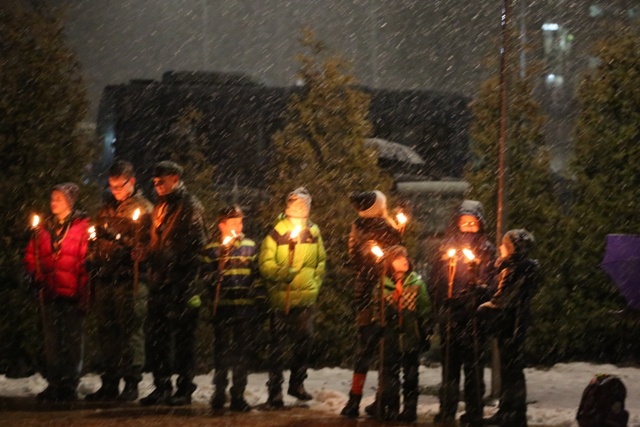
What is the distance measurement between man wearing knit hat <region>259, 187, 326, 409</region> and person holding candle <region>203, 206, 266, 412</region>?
237 mm

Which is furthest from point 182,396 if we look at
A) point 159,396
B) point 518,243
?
point 518,243

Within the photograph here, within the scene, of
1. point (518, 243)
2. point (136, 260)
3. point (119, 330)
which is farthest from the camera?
point (119, 330)

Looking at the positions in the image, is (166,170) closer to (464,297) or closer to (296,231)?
(296,231)

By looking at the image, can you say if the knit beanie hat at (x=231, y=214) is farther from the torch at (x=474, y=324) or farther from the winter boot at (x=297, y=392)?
the torch at (x=474, y=324)

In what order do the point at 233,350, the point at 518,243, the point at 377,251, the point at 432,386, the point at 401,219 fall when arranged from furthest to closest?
the point at 432,386 → the point at 401,219 → the point at 233,350 → the point at 377,251 → the point at 518,243

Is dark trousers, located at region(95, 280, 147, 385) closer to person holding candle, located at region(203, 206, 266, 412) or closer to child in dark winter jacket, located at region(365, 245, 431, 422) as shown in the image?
person holding candle, located at region(203, 206, 266, 412)

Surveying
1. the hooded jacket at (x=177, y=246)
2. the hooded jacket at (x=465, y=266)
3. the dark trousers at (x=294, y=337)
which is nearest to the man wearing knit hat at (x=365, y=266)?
the hooded jacket at (x=465, y=266)

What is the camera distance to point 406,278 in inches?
432

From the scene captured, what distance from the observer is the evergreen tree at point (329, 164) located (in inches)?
577

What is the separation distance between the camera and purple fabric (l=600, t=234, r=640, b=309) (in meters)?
11.6

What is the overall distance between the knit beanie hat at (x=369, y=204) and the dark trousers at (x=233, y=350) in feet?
4.71

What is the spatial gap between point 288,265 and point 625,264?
3.16 metres

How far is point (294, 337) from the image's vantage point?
39.4 feet

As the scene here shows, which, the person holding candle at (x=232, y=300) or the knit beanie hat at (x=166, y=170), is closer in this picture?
the person holding candle at (x=232, y=300)
